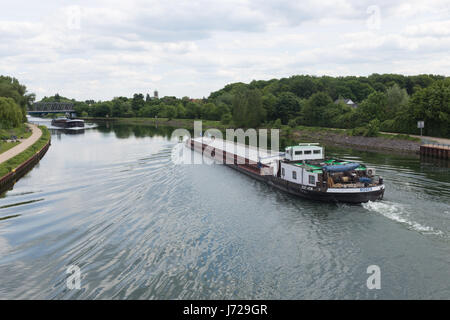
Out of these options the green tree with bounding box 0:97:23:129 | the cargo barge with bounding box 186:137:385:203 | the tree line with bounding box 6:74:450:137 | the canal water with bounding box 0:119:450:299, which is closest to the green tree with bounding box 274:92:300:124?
the tree line with bounding box 6:74:450:137

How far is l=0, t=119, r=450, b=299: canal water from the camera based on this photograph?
65.1 ft

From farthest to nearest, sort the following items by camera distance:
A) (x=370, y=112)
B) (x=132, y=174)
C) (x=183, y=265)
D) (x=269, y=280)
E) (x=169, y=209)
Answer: (x=370, y=112) < (x=132, y=174) < (x=169, y=209) < (x=183, y=265) < (x=269, y=280)

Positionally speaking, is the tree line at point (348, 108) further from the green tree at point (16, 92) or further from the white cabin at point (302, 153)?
the green tree at point (16, 92)

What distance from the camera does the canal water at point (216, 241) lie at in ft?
65.1

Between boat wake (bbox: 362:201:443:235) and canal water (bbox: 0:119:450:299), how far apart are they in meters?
0.09

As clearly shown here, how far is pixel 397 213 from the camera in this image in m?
30.2

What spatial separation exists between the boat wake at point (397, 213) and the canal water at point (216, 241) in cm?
9

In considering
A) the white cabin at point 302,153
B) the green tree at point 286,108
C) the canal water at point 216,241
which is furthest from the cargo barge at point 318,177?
the green tree at point 286,108
